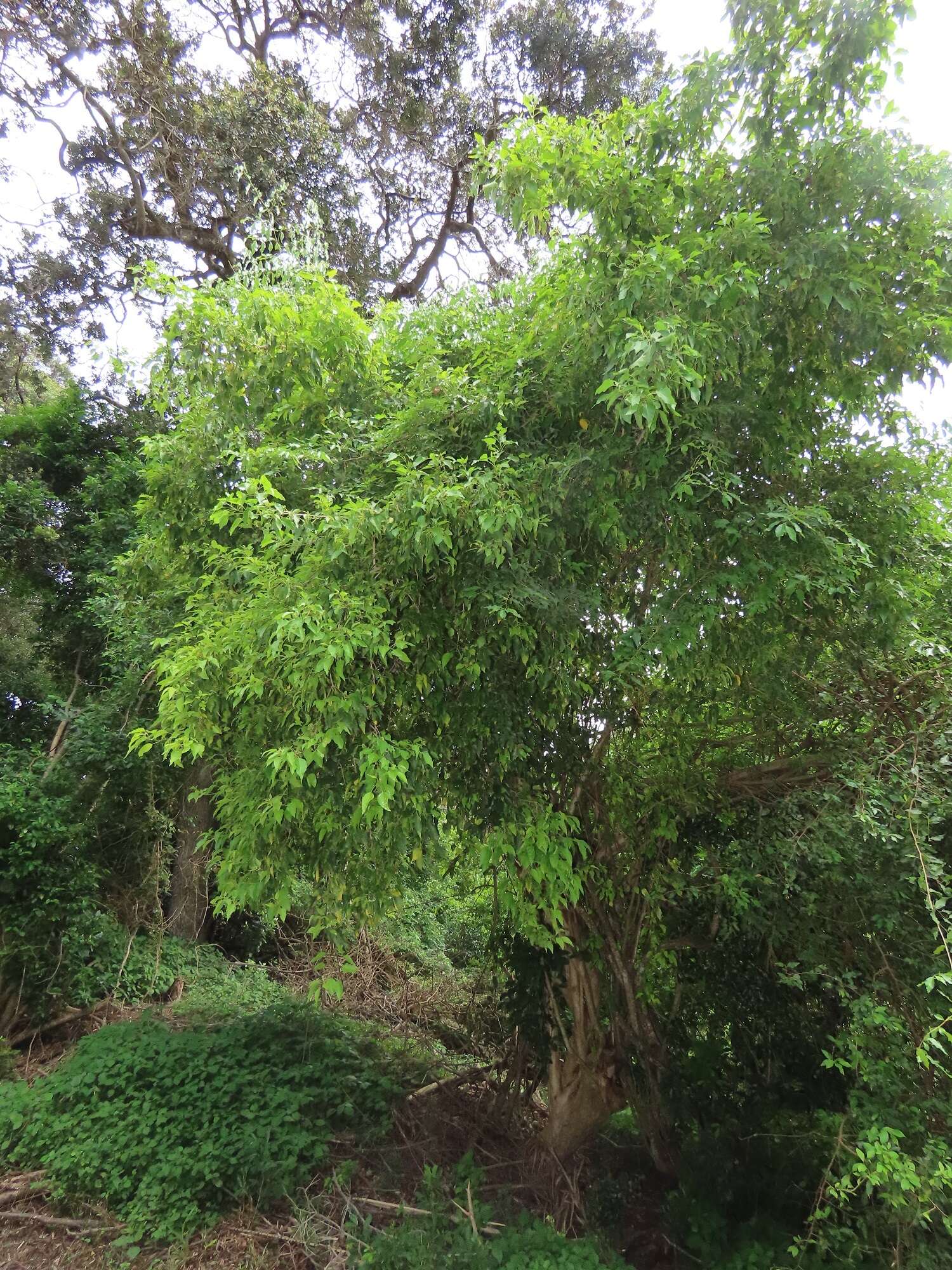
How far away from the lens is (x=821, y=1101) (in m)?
4.25

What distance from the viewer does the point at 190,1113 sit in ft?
15.7

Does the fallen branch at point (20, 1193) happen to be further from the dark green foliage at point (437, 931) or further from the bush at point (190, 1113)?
the dark green foliage at point (437, 931)

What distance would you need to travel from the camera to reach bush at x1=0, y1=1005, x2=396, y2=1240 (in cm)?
435

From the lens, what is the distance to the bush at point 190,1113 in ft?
14.3

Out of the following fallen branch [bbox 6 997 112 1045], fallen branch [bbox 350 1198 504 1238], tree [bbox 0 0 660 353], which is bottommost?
fallen branch [bbox 6 997 112 1045]

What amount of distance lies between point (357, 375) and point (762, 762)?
3.07 m

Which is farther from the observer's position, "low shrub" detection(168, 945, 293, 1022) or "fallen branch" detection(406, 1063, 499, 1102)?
"low shrub" detection(168, 945, 293, 1022)

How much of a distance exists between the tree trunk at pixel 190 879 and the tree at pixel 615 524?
4.88m

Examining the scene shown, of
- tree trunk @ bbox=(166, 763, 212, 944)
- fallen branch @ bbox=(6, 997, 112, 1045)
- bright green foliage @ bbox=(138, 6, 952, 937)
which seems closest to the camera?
bright green foliage @ bbox=(138, 6, 952, 937)

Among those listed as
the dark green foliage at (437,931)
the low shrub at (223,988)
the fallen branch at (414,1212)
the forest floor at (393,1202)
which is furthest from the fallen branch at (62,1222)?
the dark green foliage at (437,931)

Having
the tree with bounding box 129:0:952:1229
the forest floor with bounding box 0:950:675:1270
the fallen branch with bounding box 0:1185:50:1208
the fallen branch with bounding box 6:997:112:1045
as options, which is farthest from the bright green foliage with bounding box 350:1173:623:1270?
the fallen branch with bounding box 6:997:112:1045

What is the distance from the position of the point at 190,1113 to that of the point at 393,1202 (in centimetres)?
144

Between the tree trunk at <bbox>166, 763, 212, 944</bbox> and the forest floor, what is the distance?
3718 millimetres

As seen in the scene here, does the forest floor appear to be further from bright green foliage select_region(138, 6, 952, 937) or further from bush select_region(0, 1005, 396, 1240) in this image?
bright green foliage select_region(138, 6, 952, 937)
